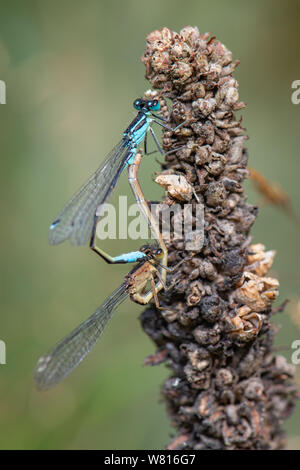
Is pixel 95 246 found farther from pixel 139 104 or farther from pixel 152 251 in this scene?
pixel 139 104

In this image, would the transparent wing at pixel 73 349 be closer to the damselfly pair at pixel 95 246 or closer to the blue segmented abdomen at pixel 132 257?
the damselfly pair at pixel 95 246

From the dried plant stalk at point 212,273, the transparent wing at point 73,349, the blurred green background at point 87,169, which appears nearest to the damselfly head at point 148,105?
the dried plant stalk at point 212,273

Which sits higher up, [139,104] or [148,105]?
[139,104]

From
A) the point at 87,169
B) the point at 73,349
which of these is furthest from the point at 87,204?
the point at 87,169

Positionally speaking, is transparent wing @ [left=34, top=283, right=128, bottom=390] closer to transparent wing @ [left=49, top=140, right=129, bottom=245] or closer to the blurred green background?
the blurred green background

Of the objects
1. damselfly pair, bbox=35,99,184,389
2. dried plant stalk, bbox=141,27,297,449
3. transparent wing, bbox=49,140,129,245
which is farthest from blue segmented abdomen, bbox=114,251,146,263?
dried plant stalk, bbox=141,27,297,449

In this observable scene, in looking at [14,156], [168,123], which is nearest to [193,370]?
[168,123]
